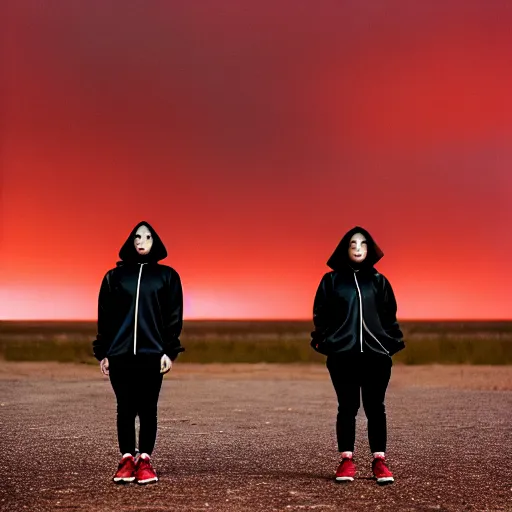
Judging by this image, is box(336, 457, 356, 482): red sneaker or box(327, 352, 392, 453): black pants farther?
box(336, 457, 356, 482): red sneaker

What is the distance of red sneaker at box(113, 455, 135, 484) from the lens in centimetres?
634

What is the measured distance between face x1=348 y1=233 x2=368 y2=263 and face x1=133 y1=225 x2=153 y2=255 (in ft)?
5.35

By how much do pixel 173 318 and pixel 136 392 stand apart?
2.17 ft

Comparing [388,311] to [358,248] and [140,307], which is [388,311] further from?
[140,307]

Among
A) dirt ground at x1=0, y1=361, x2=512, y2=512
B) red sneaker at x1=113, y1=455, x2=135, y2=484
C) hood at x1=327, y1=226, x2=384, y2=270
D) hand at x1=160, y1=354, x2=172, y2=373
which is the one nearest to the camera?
dirt ground at x1=0, y1=361, x2=512, y2=512

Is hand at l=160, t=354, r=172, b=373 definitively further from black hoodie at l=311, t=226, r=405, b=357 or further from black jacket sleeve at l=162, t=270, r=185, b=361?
black hoodie at l=311, t=226, r=405, b=357

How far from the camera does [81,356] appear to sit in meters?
30.0

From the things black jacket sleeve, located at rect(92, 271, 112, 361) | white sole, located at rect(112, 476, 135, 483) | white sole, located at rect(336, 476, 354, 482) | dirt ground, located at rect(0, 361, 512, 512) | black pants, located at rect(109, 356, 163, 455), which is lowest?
dirt ground, located at rect(0, 361, 512, 512)

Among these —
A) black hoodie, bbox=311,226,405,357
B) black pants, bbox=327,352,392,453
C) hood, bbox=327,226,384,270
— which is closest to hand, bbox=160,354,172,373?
black hoodie, bbox=311,226,405,357

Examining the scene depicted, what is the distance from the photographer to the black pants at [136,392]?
623 cm

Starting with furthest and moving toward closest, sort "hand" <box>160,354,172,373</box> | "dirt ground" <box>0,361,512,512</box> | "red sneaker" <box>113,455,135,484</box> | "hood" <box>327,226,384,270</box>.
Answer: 1. "hood" <box>327,226,384,270</box>
2. "red sneaker" <box>113,455,135,484</box>
3. "hand" <box>160,354,172,373</box>
4. "dirt ground" <box>0,361,512,512</box>

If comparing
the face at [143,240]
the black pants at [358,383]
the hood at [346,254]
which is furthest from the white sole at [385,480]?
the face at [143,240]

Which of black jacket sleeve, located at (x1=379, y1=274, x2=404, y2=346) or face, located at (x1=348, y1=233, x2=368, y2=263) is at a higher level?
face, located at (x1=348, y1=233, x2=368, y2=263)

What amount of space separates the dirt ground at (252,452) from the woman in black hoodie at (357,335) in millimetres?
460
